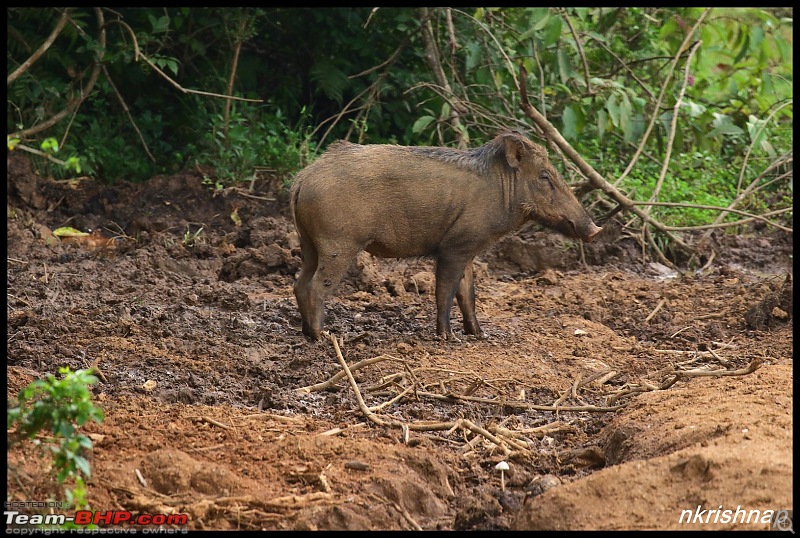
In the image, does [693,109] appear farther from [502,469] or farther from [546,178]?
[502,469]

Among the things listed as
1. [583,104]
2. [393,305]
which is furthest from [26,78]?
[583,104]

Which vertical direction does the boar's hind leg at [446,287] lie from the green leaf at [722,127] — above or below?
below

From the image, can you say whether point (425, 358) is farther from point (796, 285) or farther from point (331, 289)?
point (796, 285)

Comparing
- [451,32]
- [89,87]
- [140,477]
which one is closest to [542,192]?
[451,32]

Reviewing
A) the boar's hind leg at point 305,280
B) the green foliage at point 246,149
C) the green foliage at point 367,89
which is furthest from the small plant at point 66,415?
the green foliage at point 246,149

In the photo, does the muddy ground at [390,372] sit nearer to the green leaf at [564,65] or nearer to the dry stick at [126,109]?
the dry stick at [126,109]

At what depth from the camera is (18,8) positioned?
1011 cm

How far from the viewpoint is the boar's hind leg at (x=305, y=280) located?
23.0ft

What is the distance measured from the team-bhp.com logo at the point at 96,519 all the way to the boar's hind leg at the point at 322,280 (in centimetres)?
313

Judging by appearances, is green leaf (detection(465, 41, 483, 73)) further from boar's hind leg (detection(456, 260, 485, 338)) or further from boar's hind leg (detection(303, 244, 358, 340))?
boar's hind leg (detection(303, 244, 358, 340))

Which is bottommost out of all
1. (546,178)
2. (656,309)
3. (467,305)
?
(656,309)

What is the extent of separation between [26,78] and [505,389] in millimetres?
6744

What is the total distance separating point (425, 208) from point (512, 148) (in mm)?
791

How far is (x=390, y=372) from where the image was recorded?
611cm
